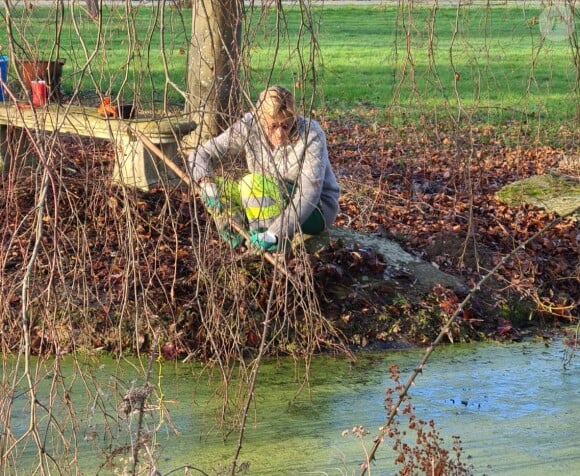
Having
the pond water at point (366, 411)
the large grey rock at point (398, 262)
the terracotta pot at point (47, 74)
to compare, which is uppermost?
the terracotta pot at point (47, 74)

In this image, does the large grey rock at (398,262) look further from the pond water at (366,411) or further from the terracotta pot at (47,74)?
the terracotta pot at (47,74)

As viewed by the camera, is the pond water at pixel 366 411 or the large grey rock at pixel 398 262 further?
the large grey rock at pixel 398 262

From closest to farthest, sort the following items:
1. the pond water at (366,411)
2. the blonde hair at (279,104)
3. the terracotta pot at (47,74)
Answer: the terracotta pot at (47,74) < the pond water at (366,411) < the blonde hair at (279,104)

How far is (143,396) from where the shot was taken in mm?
2775

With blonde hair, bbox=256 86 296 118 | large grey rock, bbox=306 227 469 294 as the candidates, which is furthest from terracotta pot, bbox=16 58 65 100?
large grey rock, bbox=306 227 469 294

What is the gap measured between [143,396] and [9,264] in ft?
9.41

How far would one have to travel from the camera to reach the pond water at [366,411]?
388 centimetres

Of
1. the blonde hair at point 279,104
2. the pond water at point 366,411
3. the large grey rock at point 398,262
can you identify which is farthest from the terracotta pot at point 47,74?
the large grey rock at point 398,262

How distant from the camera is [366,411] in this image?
441 centimetres

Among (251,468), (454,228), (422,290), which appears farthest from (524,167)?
(251,468)

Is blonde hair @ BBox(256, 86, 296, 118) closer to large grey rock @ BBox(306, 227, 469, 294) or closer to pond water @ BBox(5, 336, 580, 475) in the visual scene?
large grey rock @ BBox(306, 227, 469, 294)

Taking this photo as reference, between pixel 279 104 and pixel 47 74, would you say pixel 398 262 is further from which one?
pixel 47 74

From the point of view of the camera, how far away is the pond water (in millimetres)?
3879

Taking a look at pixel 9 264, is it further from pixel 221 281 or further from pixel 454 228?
pixel 454 228
